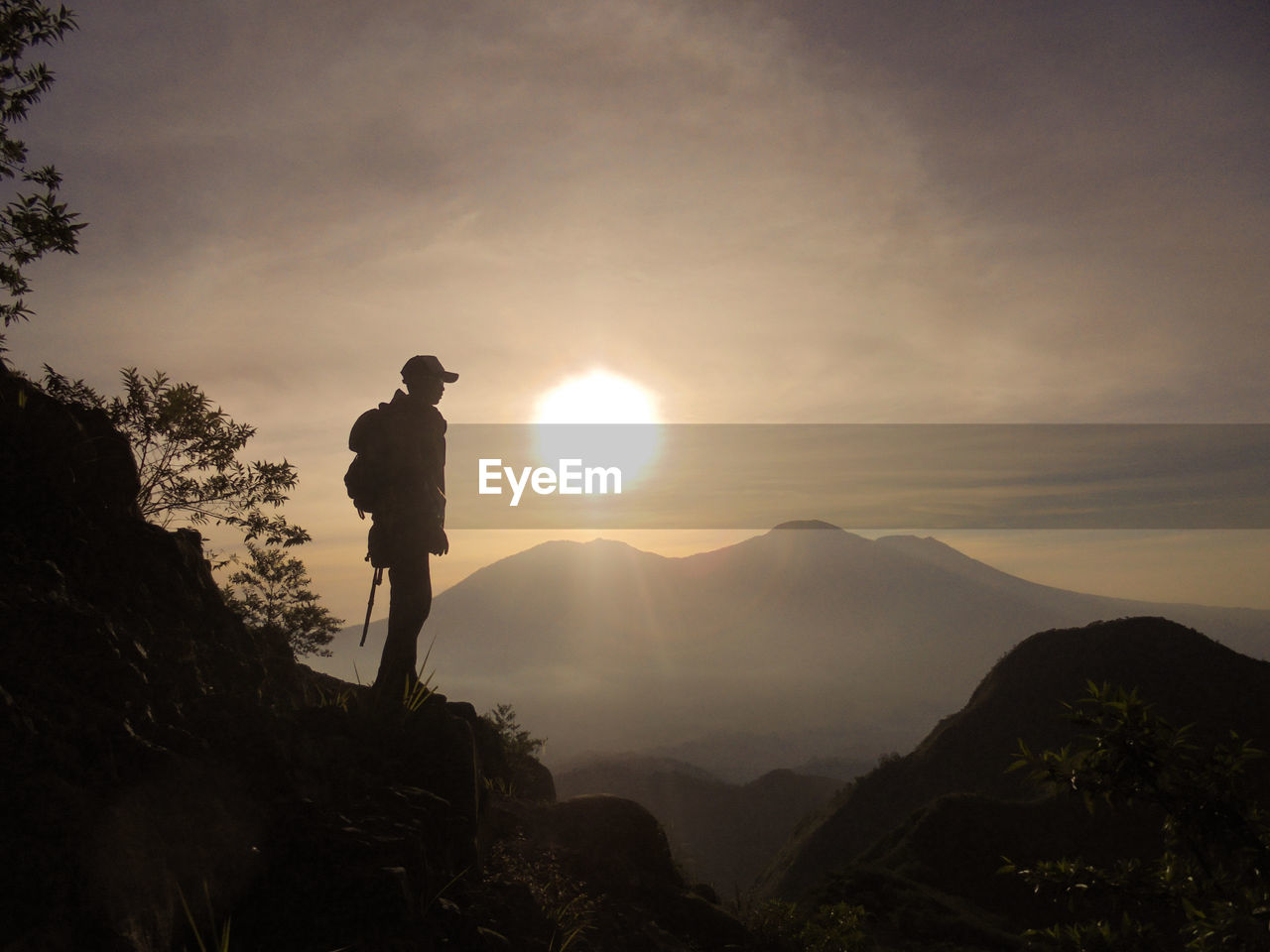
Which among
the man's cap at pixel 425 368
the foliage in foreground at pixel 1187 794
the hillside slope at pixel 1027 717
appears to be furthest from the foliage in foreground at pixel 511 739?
the foliage in foreground at pixel 1187 794

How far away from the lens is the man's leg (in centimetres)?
918

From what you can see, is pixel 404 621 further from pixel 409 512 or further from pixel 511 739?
pixel 511 739

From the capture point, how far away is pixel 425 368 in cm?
1004

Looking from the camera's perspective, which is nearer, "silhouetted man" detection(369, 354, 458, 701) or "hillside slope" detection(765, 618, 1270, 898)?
"silhouetted man" detection(369, 354, 458, 701)

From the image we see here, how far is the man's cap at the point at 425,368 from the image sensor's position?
32.9 ft

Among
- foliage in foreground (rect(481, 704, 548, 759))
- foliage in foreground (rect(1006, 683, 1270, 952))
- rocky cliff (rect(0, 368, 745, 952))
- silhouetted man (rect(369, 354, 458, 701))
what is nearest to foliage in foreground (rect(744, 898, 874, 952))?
rocky cliff (rect(0, 368, 745, 952))

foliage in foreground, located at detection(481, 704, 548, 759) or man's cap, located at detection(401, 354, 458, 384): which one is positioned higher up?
man's cap, located at detection(401, 354, 458, 384)

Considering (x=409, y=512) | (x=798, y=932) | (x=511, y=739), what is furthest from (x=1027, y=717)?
(x=409, y=512)

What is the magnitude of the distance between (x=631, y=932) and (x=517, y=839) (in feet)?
7.00

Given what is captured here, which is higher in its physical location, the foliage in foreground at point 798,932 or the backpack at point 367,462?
the backpack at point 367,462

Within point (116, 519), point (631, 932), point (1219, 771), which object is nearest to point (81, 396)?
point (116, 519)

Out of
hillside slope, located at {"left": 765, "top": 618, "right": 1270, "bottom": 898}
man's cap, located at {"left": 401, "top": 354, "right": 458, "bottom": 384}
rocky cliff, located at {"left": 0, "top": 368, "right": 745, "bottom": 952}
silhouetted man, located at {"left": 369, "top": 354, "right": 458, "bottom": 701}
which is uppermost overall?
man's cap, located at {"left": 401, "top": 354, "right": 458, "bottom": 384}

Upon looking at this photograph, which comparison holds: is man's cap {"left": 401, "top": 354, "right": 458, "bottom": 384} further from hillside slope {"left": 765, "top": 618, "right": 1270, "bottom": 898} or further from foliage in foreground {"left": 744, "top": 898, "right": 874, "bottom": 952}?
hillside slope {"left": 765, "top": 618, "right": 1270, "bottom": 898}

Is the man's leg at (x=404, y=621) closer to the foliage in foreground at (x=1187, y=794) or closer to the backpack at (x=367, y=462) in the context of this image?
the backpack at (x=367, y=462)
